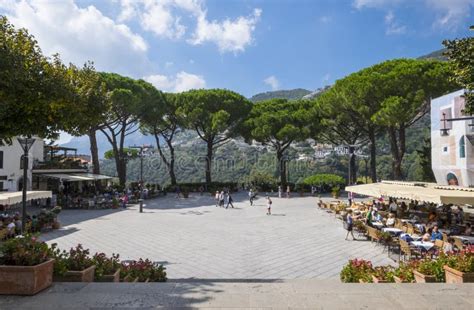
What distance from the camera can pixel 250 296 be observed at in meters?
5.89

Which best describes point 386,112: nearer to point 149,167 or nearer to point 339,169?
point 339,169

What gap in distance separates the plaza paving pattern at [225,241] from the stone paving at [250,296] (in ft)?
10.9

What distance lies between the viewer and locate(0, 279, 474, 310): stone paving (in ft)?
17.9

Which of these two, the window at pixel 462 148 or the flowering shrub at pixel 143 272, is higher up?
the window at pixel 462 148

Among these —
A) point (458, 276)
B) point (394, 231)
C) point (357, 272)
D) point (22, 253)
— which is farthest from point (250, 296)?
point (394, 231)

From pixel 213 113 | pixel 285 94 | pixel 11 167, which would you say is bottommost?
pixel 11 167

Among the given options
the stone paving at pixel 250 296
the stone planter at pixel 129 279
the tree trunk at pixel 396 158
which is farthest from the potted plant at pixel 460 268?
the tree trunk at pixel 396 158

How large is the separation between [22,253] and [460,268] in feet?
23.2

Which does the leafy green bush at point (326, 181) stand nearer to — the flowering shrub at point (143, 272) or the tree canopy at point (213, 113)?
the tree canopy at point (213, 113)

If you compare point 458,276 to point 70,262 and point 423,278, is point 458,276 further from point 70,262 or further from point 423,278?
point 70,262

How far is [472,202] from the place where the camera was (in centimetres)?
1225

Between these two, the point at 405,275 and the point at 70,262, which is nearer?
the point at 70,262

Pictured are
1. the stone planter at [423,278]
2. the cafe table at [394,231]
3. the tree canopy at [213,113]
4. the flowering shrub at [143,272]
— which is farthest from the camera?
the tree canopy at [213,113]

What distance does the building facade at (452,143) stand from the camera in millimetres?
25375
